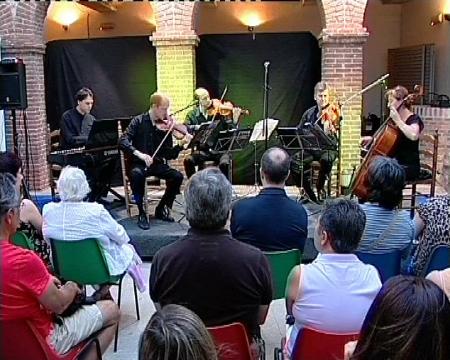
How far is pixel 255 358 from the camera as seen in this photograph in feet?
7.33

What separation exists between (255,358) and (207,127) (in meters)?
3.59

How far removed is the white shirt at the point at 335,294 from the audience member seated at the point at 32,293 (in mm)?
890

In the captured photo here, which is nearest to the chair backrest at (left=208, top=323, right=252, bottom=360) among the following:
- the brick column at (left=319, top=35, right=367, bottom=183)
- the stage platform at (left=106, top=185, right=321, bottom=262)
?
the stage platform at (left=106, top=185, right=321, bottom=262)

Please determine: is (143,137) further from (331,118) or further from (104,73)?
(104,73)

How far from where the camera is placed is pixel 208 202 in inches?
A: 87.4

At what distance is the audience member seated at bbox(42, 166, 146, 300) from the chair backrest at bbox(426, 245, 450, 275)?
62.8 inches

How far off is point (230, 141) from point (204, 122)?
0.59 metres

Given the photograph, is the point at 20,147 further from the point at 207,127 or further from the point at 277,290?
the point at 277,290

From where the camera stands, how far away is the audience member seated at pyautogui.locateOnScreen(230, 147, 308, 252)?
9.55ft

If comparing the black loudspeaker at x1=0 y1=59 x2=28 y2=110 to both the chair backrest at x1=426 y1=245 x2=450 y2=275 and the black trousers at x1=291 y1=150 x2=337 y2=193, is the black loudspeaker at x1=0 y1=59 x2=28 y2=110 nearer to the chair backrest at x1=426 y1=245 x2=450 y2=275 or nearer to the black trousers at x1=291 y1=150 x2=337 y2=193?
the black trousers at x1=291 y1=150 x2=337 y2=193

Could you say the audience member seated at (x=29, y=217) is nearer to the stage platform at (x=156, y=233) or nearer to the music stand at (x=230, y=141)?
the stage platform at (x=156, y=233)

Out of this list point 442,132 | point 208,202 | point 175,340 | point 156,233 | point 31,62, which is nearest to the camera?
point 175,340

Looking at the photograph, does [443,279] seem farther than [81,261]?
No

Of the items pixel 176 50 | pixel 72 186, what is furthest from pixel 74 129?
pixel 72 186
